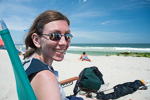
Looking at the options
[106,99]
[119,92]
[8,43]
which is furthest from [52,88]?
[119,92]

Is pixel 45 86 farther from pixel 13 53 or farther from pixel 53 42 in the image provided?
pixel 53 42

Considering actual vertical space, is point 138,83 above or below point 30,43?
below

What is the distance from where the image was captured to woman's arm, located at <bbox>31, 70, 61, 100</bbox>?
0.74 meters

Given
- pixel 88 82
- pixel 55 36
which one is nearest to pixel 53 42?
pixel 55 36

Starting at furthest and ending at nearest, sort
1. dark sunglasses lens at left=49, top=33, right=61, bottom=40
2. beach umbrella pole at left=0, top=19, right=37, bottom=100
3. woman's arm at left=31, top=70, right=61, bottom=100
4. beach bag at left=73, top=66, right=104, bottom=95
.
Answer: beach bag at left=73, top=66, right=104, bottom=95, dark sunglasses lens at left=49, top=33, right=61, bottom=40, woman's arm at left=31, top=70, right=61, bottom=100, beach umbrella pole at left=0, top=19, right=37, bottom=100

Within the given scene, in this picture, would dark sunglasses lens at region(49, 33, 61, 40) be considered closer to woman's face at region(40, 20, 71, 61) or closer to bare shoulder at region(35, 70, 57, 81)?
woman's face at region(40, 20, 71, 61)

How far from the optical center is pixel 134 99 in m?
2.75

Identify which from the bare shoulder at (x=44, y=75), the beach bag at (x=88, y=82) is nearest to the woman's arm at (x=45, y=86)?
the bare shoulder at (x=44, y=75)

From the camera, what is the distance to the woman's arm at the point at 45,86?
0.74 meters

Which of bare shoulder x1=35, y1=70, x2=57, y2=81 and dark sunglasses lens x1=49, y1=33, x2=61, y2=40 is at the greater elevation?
dark sunglasses lens x1=49, y1=33, x2=61, y2=40

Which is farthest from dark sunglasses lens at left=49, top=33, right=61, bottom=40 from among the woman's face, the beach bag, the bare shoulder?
the beach bag

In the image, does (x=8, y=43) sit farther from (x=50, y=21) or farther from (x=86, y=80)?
(x=86, y=80)

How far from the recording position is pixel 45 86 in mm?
747

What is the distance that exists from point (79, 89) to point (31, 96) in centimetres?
270
